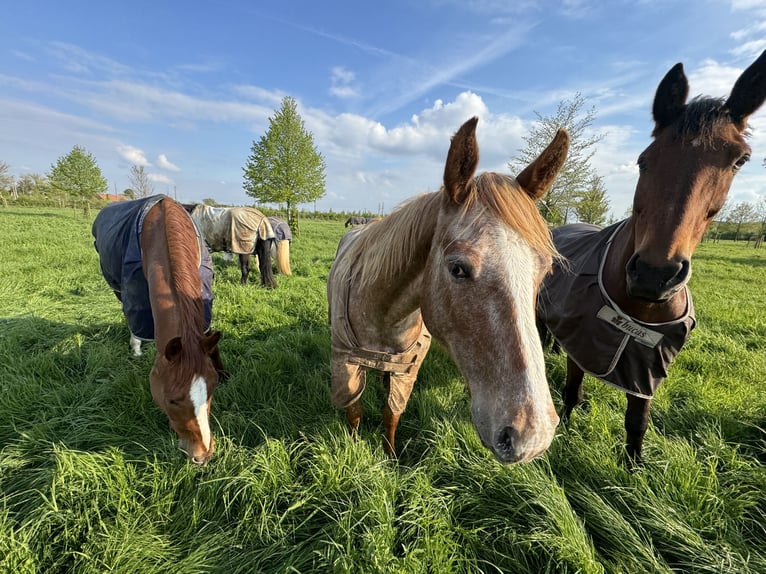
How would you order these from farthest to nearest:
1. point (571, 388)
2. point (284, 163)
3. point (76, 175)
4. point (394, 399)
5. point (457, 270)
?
1. point (76, 175)
2. point (284, 163)
3. point (571, 388)
4. point (394, 399)
5. point (457, 270)

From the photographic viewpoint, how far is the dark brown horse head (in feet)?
5.01

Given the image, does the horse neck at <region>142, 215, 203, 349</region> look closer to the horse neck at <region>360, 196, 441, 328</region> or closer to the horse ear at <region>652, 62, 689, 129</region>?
the horse neck at <region>360, 196, 441, 328</region>

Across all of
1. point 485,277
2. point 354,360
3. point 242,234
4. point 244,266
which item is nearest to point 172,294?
point 354,360

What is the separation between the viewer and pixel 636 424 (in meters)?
2.10

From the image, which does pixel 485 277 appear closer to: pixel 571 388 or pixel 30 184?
pixel 571 388

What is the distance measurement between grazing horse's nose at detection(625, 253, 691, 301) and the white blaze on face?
2621 mm

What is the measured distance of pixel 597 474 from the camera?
6.53ft

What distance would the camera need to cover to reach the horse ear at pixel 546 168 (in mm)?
1374

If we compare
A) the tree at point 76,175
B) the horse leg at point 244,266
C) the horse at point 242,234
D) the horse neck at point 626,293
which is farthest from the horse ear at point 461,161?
the tree at point 76,175

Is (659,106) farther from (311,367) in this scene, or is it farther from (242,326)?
(242,326)

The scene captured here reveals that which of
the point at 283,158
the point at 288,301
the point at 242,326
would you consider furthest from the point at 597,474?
the point at 283,158

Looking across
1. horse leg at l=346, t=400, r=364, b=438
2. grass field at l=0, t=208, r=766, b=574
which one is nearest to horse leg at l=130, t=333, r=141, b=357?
grass field at l=0, t=208, r=766, b=574

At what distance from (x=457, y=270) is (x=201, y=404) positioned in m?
1.86

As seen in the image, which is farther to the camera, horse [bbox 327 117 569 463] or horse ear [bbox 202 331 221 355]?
horse ear [bbox 202 331 221 355]
